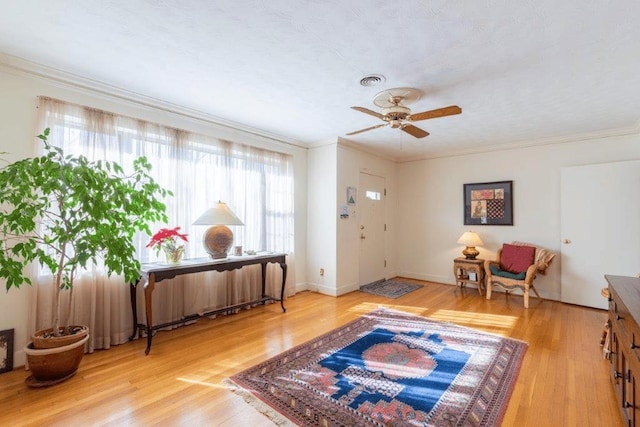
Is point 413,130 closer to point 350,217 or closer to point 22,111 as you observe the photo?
point 350,217

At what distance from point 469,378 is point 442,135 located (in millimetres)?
3363

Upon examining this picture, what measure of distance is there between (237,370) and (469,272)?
429cm

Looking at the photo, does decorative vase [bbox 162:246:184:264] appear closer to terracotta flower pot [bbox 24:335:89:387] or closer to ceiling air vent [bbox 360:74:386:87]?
terracotta flower pot [bbox 24:335:89:387]

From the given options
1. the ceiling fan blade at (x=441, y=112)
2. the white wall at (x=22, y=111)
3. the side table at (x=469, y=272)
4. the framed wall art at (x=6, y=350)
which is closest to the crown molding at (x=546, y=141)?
the side table at (x=469, y=272)

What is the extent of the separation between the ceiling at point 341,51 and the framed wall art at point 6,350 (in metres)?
2.27

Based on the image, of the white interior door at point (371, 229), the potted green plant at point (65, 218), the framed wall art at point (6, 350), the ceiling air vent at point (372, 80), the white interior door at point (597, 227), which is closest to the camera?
the potted green plant at point (65, 218)

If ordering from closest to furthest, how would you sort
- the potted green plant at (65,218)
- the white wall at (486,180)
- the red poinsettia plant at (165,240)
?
the potted green plant at (65,218)
the red poinsettia plant at (165,240)
the white wall at (486,180)

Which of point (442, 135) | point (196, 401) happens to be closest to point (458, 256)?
point (442, 135)

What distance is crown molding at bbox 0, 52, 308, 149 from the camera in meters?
2.47

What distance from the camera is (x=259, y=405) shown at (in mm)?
1987

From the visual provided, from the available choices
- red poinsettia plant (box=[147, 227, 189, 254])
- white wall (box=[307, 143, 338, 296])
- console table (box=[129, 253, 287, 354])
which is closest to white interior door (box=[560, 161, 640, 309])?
white wall (box=[307, 143, 338, 296])

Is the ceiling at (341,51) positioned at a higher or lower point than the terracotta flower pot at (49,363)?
higher

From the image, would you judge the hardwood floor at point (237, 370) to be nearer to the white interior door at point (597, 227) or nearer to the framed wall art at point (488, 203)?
the white interior door at point (597, 227)

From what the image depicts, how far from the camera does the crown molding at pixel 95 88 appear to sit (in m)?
2.47
